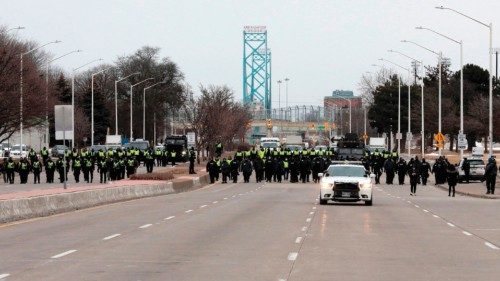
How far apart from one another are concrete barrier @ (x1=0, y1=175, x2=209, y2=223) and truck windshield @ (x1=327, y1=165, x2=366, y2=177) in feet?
28.2

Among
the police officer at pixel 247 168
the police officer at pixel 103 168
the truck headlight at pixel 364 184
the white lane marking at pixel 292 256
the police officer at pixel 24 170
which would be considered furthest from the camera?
the police officer at pixel 247 168

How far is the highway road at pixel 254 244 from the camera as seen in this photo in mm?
16828

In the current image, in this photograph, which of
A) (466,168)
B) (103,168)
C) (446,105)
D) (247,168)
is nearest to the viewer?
(103,168)

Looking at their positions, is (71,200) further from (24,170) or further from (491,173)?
(24,170)

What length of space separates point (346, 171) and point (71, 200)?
32.9 feet

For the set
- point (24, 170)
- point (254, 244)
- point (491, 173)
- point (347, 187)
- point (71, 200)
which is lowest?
point (254, 244)

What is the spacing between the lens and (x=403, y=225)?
95.8 ft

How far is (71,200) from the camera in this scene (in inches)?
1484

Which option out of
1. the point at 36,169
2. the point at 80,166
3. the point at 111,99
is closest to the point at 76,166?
the point at 80,166

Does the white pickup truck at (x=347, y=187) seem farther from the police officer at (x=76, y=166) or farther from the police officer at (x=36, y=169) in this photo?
the police officer at (x=36, y=169)

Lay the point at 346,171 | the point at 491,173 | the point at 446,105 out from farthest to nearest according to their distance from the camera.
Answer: the point at 446,105 < the point at 491,173 < the point at 346,171

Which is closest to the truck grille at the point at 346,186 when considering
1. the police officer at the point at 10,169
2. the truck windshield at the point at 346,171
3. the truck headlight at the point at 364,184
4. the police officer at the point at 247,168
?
the truck headlight at the point at 364,184

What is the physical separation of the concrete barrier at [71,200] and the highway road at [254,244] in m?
0.80

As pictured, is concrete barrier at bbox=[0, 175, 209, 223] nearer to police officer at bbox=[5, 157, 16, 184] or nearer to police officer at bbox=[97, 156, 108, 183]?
police officer at bbox=[97, 156, 108, 183]
